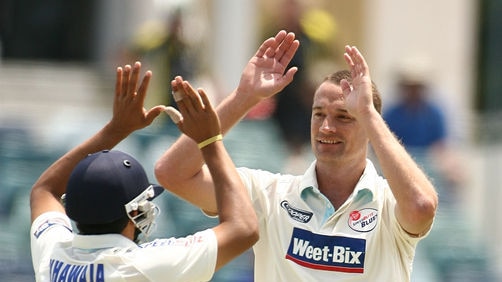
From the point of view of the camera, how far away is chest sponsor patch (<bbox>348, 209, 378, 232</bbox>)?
19.4ft

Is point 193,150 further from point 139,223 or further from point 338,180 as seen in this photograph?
point 139,223

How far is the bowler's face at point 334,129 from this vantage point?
19.6 feet

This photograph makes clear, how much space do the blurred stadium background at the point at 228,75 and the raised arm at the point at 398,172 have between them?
469 centimetres

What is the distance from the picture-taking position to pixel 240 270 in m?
10.4

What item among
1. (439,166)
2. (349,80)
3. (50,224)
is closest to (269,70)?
(349,80)

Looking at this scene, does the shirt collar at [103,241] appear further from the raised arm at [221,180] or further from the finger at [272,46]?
the finger at [272,46]

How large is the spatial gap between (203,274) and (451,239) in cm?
636

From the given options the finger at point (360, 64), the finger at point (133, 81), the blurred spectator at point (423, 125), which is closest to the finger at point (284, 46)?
the finger at point (360, 64)

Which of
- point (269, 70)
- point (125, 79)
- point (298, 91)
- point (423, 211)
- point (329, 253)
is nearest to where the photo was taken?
point (423, 211)

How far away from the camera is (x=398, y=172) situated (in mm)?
5695

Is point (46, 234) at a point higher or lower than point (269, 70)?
lower

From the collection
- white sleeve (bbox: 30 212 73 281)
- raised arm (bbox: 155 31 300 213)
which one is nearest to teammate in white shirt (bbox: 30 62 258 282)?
white sleeve (bbox: 30 212 73 281)

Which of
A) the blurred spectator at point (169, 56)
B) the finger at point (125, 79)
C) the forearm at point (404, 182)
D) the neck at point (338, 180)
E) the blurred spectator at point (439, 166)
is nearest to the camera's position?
the forearm at point (404, 182)

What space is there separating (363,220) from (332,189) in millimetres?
233
